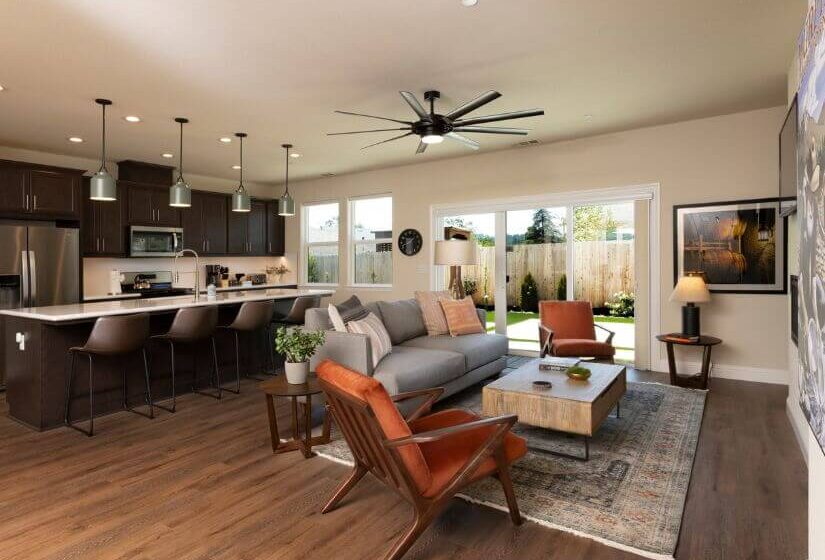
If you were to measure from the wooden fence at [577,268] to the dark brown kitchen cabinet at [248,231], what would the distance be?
4.20 metres

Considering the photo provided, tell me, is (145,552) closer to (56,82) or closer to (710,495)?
(710,495)

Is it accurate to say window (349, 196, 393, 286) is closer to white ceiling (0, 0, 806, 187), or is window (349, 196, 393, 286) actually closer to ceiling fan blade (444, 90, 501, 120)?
white ceiling (0, 0, 806, 187)

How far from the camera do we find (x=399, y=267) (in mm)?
7691

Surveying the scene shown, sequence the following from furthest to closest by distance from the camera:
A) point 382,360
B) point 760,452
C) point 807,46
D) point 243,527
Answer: point 382,360, point 760,452, point 243,527, point 807,46

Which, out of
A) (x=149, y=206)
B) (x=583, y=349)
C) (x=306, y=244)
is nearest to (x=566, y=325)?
(x=583, y=349)

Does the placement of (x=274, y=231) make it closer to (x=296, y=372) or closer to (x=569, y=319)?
(x=569, y=319)

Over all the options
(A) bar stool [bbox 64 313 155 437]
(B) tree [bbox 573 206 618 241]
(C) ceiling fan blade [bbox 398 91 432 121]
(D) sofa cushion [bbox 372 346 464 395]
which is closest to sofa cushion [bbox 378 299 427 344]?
(D) sofa cushion [bbox 372 346 464 395]

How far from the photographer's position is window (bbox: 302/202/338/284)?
862 centimetres

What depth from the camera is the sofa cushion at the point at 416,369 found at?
3615mm

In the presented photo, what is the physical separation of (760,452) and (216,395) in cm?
448

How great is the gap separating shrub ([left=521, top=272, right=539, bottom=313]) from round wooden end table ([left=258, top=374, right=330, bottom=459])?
3.96 metres

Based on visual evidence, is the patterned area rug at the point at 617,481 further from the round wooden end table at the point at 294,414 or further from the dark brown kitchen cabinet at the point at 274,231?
the dark brown kitchen cabinet at the point at 274,231

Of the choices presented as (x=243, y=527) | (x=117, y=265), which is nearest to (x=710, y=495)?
(x=243, y=527)

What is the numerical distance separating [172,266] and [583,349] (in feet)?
20.6
